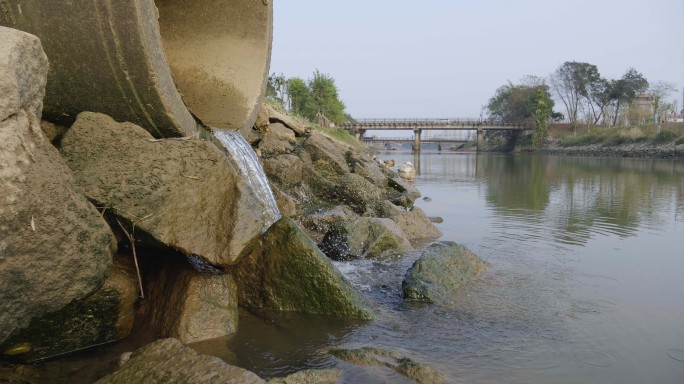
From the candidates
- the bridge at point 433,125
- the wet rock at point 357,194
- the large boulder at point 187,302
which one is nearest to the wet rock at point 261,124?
the wet rock at point 357,194

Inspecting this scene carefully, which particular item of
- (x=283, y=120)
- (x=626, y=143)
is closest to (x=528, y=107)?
(x=626, y=143)

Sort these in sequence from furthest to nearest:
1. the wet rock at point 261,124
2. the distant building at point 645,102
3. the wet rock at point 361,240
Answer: the distant building at point 645,102 < the wet rock at point 261,124 < the wet rock at point 361,240

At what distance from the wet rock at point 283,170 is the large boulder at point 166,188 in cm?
575

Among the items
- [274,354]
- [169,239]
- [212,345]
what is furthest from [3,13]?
[274,354]

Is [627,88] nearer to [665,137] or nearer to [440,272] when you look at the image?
[665,137]

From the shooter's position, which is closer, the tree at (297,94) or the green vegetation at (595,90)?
the tree at (297,94)

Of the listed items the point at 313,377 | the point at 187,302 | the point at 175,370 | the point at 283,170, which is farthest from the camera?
the point at 283,170

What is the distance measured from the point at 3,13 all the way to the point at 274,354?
333 cm

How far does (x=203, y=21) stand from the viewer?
23.3 ft

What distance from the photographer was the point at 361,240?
7.71 metres

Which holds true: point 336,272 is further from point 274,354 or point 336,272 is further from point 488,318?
point 488,318

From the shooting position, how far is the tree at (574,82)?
66938 millimetres

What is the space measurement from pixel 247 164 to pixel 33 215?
365 cm

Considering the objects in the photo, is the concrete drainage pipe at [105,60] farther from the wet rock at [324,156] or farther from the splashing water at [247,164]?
the wet rock at [324,156]
